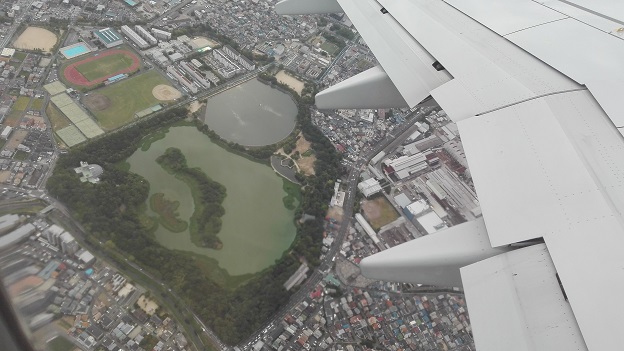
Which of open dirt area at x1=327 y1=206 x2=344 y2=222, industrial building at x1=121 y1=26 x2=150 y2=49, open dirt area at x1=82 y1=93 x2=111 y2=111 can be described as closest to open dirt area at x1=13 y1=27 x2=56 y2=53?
industrial building at x1=121 y1=26 x2=150 y2=49

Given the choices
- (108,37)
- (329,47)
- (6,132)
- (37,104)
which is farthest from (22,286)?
(329,47)

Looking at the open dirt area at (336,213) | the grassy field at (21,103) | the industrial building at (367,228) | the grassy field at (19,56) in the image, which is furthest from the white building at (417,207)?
the grassy field at (19,56)

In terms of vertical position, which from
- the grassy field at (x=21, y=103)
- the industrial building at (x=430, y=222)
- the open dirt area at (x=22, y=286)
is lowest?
the industrial building at (x=430, y=222)

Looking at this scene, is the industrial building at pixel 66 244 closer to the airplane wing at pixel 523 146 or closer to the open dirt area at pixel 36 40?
the airplane wing at pixel 523 146

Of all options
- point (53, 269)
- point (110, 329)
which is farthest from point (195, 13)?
point (53, 269)

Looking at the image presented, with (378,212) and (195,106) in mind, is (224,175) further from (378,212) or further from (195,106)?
(378,212)

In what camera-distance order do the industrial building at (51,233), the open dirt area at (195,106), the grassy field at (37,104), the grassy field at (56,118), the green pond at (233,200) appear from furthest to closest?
the open dirt area at (195,106), the grassy field at (37,104), the grassy field at (56,118), the green pond at (233,200), the industrial building at (51,233)
